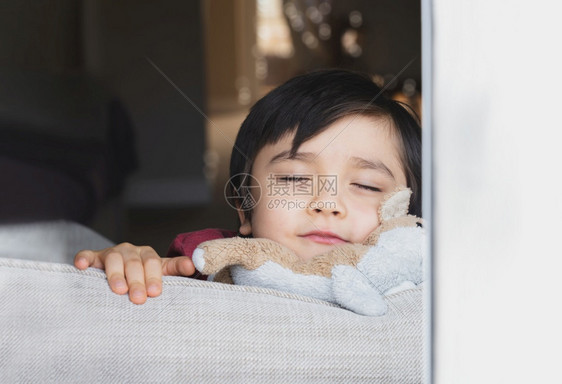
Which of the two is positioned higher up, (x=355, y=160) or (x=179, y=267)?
(x=355, y=160)

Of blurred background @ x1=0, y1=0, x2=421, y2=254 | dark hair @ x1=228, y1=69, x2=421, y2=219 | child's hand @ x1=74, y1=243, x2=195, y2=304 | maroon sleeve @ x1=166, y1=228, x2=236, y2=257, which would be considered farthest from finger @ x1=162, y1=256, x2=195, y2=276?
→ blurred background @ x1=0, y1=0, x2=421, y2=254

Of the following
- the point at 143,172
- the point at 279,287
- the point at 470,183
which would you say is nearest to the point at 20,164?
the point at 143,172

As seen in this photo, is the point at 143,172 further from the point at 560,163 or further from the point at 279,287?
the point at 560,163

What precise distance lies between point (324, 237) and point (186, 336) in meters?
0.36

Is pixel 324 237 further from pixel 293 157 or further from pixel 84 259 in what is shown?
pixel 84 259

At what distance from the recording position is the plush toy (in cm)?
70

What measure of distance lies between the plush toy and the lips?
8cm

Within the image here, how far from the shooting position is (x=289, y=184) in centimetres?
90

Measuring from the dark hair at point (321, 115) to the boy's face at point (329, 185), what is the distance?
1 centimetres

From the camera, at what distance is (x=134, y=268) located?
0.60 m

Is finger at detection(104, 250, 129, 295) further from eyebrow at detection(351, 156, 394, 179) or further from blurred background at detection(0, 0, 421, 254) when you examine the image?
blurred background at detection(0, 0, 421, 254)

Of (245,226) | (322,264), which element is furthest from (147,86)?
(322,264)

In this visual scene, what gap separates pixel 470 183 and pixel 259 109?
24.3 inches

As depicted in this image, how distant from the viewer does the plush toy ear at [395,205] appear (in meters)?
0.86
